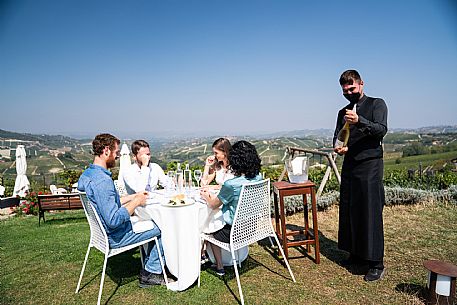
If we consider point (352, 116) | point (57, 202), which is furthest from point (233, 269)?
point (57, 202)

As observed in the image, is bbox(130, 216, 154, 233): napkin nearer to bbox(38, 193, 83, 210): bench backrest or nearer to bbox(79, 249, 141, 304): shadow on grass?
bbox(79, 249, 141, 304): shadow on grass

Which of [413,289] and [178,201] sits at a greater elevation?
[178,201]

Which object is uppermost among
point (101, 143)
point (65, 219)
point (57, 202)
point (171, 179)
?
point (101, 143)

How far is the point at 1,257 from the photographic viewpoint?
13.4 feet

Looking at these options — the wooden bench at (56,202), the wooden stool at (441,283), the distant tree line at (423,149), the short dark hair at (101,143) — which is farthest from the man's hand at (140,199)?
the distant tree line at (423,149)

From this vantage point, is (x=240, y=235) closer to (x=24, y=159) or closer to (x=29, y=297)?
(x=29, y=297)

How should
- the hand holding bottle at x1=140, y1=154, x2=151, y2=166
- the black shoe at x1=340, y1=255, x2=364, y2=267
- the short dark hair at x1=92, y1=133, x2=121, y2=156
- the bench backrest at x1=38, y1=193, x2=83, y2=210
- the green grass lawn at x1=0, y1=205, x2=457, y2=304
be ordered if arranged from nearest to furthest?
the short dark hair at x1=92, y1=133, x2=121, y2=156, the green grass lawn at x1=0, y1=205, x2=457, y2=304, the black shoe at x1=340, y1=255, x2=364, y2=267, the hand holding bottle at x1=140, y1=154, x2=151, y2=166, the bench backrest at x1=38, y1=193, x2=83, y2=210

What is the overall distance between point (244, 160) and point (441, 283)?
75.8 inches

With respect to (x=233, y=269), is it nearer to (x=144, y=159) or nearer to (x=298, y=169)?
(x=298, y=169)

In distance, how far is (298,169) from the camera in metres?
3.37

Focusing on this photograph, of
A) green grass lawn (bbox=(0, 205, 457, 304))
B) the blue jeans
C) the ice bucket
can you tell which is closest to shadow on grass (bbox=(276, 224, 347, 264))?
green grass lawn (bbox=(0, 205, 457, 304))

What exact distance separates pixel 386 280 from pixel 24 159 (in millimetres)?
8970

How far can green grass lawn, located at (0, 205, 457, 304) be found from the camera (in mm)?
2773

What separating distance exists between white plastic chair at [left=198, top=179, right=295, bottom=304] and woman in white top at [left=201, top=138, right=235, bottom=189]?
2.18ft
